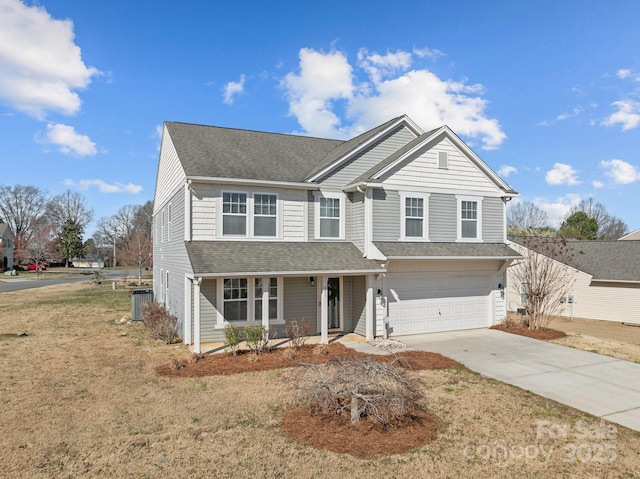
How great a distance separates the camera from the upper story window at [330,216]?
14984 millimetres

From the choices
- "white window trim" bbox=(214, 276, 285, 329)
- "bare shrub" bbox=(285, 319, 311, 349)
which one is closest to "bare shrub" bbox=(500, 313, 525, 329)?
"bare shrub" bbox=(285, 319, 311, 349)

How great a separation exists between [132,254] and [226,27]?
100 feet

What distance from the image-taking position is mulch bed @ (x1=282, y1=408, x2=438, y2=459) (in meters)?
6.06

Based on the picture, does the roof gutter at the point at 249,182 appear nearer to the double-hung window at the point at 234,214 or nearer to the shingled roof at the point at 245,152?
the shingled roof at the point at 245,152

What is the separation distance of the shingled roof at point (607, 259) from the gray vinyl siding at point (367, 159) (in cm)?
973

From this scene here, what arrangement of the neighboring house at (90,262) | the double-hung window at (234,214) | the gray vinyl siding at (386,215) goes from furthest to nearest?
the neighboring house at (90,262) → the gray vinyl siding at (386,215) → the double-hung window at (234,214)

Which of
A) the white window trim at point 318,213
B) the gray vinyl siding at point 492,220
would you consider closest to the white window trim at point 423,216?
the white window trim at point 318,213

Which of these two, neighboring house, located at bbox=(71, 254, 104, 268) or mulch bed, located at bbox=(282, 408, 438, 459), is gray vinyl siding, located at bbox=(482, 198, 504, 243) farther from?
neighboring house, located at bbox=(71, 254, 104, 268)

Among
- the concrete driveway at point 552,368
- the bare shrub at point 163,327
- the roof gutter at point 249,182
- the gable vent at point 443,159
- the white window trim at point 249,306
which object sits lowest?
the concrete driveway at point 552,368

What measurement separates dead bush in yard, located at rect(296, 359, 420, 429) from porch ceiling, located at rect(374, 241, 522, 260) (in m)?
6.91

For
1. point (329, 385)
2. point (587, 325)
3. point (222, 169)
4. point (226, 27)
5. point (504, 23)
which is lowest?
point (587, 325)

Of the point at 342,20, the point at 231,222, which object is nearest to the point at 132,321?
the point at 231,222

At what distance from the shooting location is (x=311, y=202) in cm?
1488

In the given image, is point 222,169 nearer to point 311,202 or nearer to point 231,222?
point 231,222
